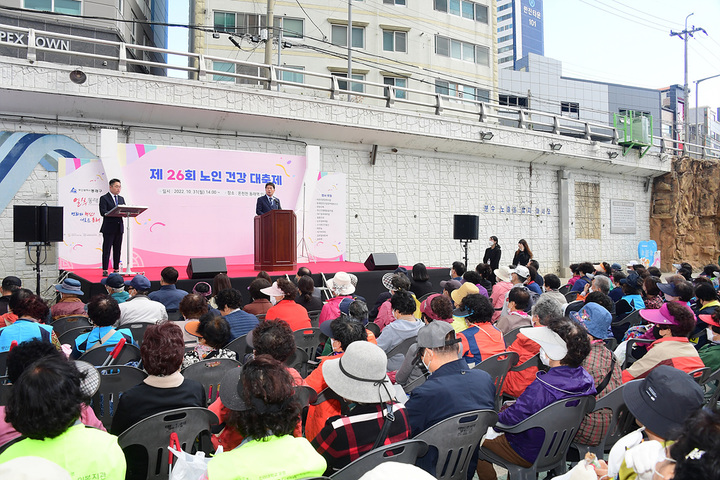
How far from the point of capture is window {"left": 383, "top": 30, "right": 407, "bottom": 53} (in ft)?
75.7

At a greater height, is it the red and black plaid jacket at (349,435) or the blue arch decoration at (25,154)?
the blue arch decoration at (25,154)

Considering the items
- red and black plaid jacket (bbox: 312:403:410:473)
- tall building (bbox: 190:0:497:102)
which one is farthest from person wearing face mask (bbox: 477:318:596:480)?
tall building (bbox: 190:0:497:102)

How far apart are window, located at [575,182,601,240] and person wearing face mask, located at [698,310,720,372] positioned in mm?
13458

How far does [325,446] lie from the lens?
204cm

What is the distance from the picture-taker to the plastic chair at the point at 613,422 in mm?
2581

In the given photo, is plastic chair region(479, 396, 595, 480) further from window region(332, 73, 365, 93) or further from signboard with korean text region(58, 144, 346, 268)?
window region(332, 73, 365, 93)

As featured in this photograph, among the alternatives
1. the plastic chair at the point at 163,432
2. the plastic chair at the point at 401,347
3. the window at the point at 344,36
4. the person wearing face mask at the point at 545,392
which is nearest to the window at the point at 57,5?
the window at the point at 344,36

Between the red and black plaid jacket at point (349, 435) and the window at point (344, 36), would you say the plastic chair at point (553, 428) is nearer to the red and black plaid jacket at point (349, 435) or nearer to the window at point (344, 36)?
the red and black plaid jacket at point (349, 435)

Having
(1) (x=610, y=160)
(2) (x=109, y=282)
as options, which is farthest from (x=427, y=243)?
(2) (x=109, y=282)

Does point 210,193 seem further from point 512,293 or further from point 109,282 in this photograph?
point 512,293

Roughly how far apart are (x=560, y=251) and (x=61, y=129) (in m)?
13.6

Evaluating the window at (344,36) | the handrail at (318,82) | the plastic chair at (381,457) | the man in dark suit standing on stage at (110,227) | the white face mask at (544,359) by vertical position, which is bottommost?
the plastic chair at (381,457)

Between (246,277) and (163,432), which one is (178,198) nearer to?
(246,277)

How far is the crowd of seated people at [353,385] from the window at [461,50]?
71.7ft
